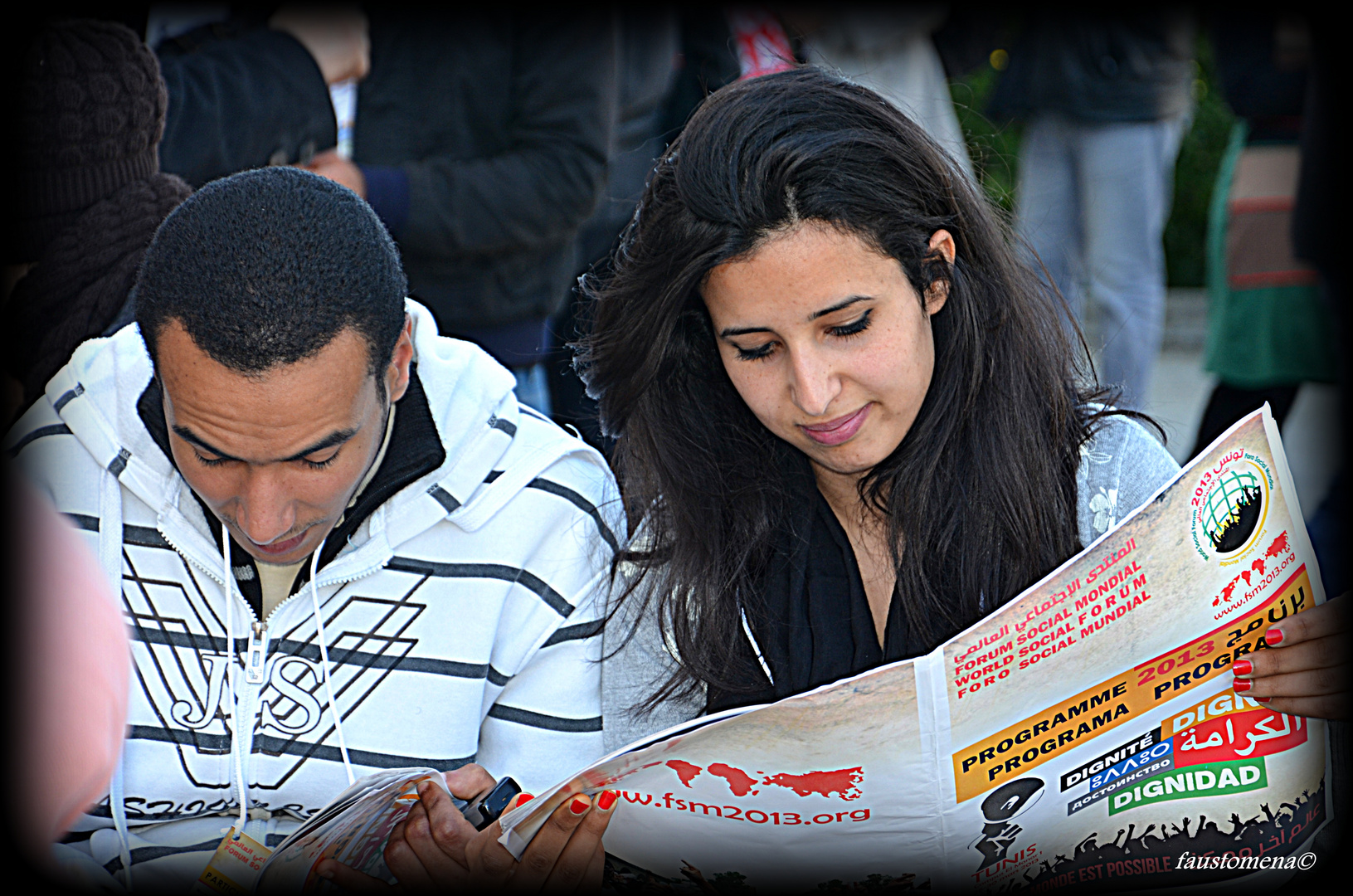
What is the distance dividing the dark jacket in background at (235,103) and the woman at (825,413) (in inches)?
35.7

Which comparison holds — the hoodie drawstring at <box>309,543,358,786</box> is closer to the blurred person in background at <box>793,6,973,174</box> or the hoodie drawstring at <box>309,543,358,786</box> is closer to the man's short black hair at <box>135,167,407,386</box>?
the man's short black hair at <box>135,167,407,386</box>

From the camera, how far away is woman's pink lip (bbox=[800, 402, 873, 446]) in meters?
1.86

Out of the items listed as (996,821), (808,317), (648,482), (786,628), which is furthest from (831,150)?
(996,821)

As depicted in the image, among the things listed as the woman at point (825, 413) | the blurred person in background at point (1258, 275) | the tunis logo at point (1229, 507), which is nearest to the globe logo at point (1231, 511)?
the tunis logo at point (1229, 507)

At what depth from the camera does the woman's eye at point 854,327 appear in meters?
1.81

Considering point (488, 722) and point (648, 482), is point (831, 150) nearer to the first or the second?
point (648, 482)

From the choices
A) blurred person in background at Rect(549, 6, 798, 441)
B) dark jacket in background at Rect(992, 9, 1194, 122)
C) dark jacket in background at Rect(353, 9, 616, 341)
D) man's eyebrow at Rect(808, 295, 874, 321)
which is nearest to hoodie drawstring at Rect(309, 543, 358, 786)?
man's eyebrow at Rect(808, 295, 874, 321)

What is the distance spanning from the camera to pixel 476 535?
198 centimetres

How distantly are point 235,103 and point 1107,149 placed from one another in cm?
274

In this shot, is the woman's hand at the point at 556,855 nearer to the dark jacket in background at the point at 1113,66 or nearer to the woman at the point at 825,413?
the woman at the point at 825,413

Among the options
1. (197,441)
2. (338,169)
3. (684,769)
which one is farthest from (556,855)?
(338,169)

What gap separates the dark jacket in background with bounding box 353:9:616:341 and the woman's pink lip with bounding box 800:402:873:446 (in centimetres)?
118

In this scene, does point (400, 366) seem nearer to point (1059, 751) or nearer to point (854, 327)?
point (854, 327)

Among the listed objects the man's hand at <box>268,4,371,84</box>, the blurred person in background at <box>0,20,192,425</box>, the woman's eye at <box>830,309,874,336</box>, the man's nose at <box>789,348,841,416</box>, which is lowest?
the man's nose at <box>789,348,841,416</box>
